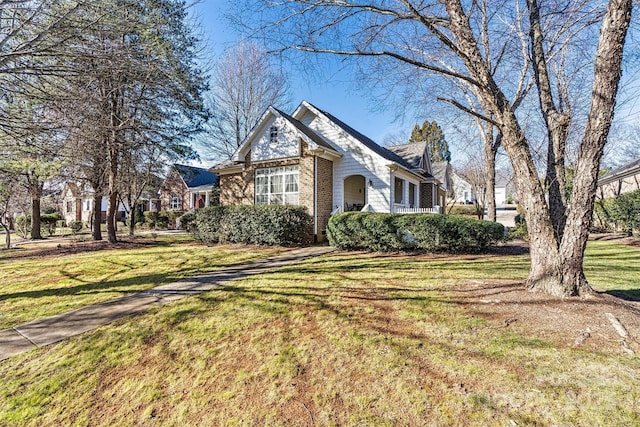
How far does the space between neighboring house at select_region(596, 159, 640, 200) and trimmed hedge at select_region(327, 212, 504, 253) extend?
14971 millimetres

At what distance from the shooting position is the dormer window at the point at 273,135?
13663mm

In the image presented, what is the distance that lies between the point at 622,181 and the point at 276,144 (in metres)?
23.3

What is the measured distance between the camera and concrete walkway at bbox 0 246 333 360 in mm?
3854

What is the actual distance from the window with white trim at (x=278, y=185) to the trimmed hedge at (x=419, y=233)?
401 cm

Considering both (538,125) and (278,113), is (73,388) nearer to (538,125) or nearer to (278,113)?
(278,113)

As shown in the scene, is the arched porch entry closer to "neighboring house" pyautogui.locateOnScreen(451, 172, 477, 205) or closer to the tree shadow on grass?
the tree shadow on grass

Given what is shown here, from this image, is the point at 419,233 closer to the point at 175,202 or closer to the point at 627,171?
the point at 627,171

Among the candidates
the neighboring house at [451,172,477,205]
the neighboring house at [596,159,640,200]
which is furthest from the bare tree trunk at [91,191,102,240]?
the neighboring house at [451,172,477,205]

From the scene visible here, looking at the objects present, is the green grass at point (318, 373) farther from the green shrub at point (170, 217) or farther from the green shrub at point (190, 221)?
the green shrub at point (170, 217)

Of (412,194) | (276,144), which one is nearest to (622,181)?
(412,194)

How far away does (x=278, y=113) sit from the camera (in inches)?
532

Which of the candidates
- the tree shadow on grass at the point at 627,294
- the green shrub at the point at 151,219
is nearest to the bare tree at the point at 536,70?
the tree shadow on grass at the point at 627,294

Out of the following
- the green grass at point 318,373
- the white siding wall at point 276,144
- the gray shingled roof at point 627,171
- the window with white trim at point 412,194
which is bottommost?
the green grass at point 318,373

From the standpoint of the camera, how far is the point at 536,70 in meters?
5.59
